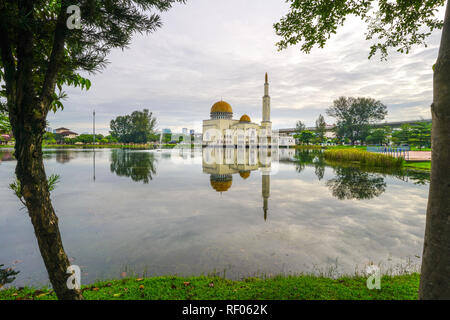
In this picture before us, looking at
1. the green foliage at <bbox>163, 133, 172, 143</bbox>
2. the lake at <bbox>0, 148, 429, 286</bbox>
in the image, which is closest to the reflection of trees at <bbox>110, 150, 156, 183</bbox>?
the lake at <bbox>0, 148, 429, 286</bbox>

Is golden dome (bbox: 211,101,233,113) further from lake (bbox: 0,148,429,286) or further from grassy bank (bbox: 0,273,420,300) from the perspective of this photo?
grassy bank (bbox: 0,273,420,300)

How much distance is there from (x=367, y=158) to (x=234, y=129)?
169 feet

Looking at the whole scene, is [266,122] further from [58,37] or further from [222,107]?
[58,37]

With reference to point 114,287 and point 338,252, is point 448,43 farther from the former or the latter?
point 114,287

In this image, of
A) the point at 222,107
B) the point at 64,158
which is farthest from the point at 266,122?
the point at 64,158

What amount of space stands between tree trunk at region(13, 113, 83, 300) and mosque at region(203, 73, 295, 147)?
65.3 metres

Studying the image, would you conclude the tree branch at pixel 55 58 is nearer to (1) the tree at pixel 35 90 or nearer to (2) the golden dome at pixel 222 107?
(1) the tree at pixel 35 90

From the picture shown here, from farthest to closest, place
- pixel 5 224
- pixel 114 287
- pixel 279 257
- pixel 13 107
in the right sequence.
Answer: pixel 5 224 → pixel 279 257 → pixel 114 287 → pixel 13 107

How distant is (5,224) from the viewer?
590 cm

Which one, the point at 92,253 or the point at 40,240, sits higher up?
the point at 40,240

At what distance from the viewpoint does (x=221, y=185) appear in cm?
1120
